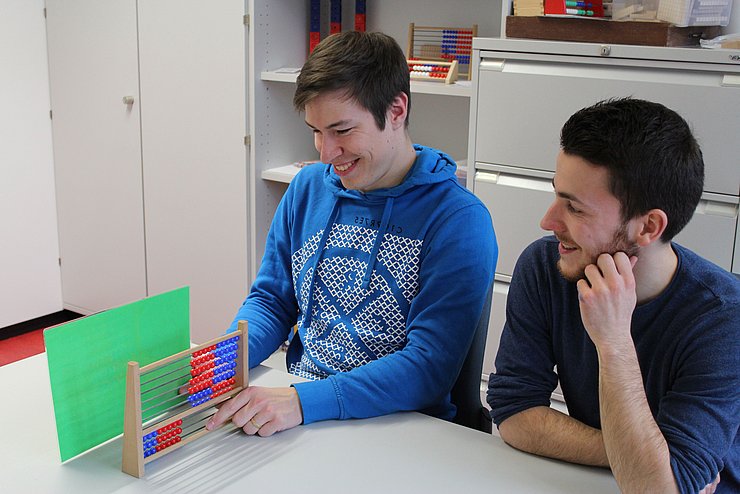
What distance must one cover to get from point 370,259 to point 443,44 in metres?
1.59

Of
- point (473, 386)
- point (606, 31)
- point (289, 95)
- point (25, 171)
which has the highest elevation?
point (606, 31)

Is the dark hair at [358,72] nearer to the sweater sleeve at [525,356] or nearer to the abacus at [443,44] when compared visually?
the sweater sleeve at [525,356]

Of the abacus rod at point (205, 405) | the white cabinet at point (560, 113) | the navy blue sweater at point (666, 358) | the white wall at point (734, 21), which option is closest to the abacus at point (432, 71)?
the white cabinet at point (560, 113)

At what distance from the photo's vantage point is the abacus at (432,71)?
2.79 meters

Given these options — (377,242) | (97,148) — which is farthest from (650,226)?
(97,148)

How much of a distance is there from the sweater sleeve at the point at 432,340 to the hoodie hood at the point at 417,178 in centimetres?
10

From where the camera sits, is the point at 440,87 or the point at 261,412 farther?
the point at 440,87

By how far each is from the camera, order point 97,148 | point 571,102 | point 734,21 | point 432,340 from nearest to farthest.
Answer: point 432,340 < point 571,102 < point 734,21 < point 97,148

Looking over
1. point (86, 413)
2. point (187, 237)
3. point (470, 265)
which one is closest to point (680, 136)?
point (470, 265)

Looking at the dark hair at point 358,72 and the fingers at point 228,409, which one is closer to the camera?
the fingers at point 228,409

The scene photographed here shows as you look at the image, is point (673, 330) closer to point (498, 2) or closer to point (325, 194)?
point (325, 194)

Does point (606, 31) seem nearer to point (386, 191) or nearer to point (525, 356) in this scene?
point (386, 191)

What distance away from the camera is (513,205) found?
101 inches

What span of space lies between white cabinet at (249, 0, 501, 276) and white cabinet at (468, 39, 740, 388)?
0.55 metres
